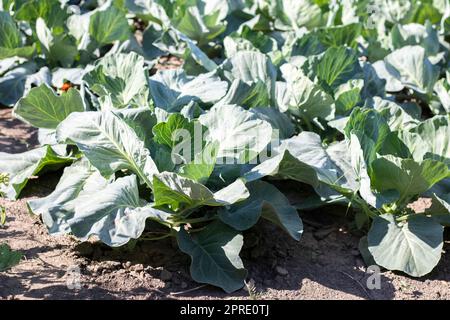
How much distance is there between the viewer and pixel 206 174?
3467 millimetres

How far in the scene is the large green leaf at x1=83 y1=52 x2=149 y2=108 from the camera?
4207 mm

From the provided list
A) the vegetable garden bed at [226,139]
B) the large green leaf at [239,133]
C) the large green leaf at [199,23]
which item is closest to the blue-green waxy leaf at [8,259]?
the vegetable garden bed at [226,139]

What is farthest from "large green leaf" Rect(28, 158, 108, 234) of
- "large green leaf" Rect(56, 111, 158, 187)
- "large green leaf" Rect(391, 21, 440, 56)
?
"large green leaf" Rect(391, 21, 440, 56)

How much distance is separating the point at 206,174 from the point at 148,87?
929mm

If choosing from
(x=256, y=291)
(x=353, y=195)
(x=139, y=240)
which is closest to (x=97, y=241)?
(x=139, y=240)

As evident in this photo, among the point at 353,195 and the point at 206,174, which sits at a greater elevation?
the point at 206,174

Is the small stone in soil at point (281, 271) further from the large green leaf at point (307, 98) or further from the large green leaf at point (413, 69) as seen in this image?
the large green leaf at point (413, 69)

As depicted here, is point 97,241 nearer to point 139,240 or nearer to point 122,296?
point 139,240

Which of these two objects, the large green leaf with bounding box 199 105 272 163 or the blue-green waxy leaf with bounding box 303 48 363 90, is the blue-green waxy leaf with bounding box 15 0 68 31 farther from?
the large green leaf with bounding box 199 105 272 163

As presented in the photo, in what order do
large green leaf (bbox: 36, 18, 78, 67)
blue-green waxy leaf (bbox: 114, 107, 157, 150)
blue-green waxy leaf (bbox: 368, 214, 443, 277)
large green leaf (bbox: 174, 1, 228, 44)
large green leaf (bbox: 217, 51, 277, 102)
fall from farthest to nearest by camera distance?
Answer: large green leaf (bbox: 174, 1, 228, 44), large green leaf (bbox: 36, 18, 78, 67), large green leaf (bbox: 217, 51, 277, 102), blue-green waxy leaf (bbox: 114, 107, 157, 150), blue-green waxy leaf (bbox: 368, 214, 443, 277)

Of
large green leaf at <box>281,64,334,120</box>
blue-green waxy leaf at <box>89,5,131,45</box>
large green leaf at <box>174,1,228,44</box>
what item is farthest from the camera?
large green leaf at <box>174,1,228,44</box>

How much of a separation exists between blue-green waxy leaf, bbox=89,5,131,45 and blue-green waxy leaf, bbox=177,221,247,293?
84.9 inches

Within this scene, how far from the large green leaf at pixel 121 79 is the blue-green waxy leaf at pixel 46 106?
0.43 feet

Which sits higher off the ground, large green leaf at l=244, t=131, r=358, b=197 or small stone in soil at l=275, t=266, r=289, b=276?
large green leaf at l=244, t=131, r=358, b=197
